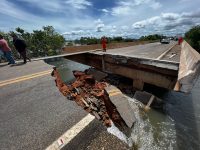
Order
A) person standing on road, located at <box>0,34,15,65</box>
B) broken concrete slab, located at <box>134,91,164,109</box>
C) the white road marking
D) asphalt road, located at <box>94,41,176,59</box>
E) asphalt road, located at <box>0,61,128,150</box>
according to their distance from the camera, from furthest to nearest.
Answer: asphalt road, located at <box>94,41,176,59</box>, broken concrete slab, located at <box>134,91,164,109</box>, person standing on road, located at <box>0,34,15,65</box>, asphalt road, located at <box>0,61,128,150</box>, the white road marking

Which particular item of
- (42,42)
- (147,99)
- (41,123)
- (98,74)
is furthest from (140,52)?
(42,42)

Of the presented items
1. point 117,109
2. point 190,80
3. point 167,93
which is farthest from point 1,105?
point 167,93

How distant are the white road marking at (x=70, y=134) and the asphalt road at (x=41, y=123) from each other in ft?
0.22

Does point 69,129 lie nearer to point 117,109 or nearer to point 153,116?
point 117,109

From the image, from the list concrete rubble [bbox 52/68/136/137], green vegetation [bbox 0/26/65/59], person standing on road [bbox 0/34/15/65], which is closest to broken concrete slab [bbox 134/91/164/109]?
concrete rubble [bbox 52/68/136/137]

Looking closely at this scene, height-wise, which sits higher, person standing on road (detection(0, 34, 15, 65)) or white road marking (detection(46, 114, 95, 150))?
person standing on road (detection(0, 34, 15, 65))

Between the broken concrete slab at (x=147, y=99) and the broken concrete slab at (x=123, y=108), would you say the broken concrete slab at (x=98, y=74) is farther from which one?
the broken concrete slab at (x=123, y=108)

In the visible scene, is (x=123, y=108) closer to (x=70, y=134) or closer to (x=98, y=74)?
(x=70, y=134)

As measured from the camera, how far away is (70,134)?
297 centimetres

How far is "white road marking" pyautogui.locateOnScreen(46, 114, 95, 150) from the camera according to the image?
2.69 meters

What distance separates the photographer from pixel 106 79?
13.5 m

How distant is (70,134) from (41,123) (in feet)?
2.64

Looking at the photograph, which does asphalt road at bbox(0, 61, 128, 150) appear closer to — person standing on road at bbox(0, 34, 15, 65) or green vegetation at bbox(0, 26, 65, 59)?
person standing on road at bbox(0, 34, 15, 65)

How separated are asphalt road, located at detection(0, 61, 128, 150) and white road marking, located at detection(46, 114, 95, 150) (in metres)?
0.07
